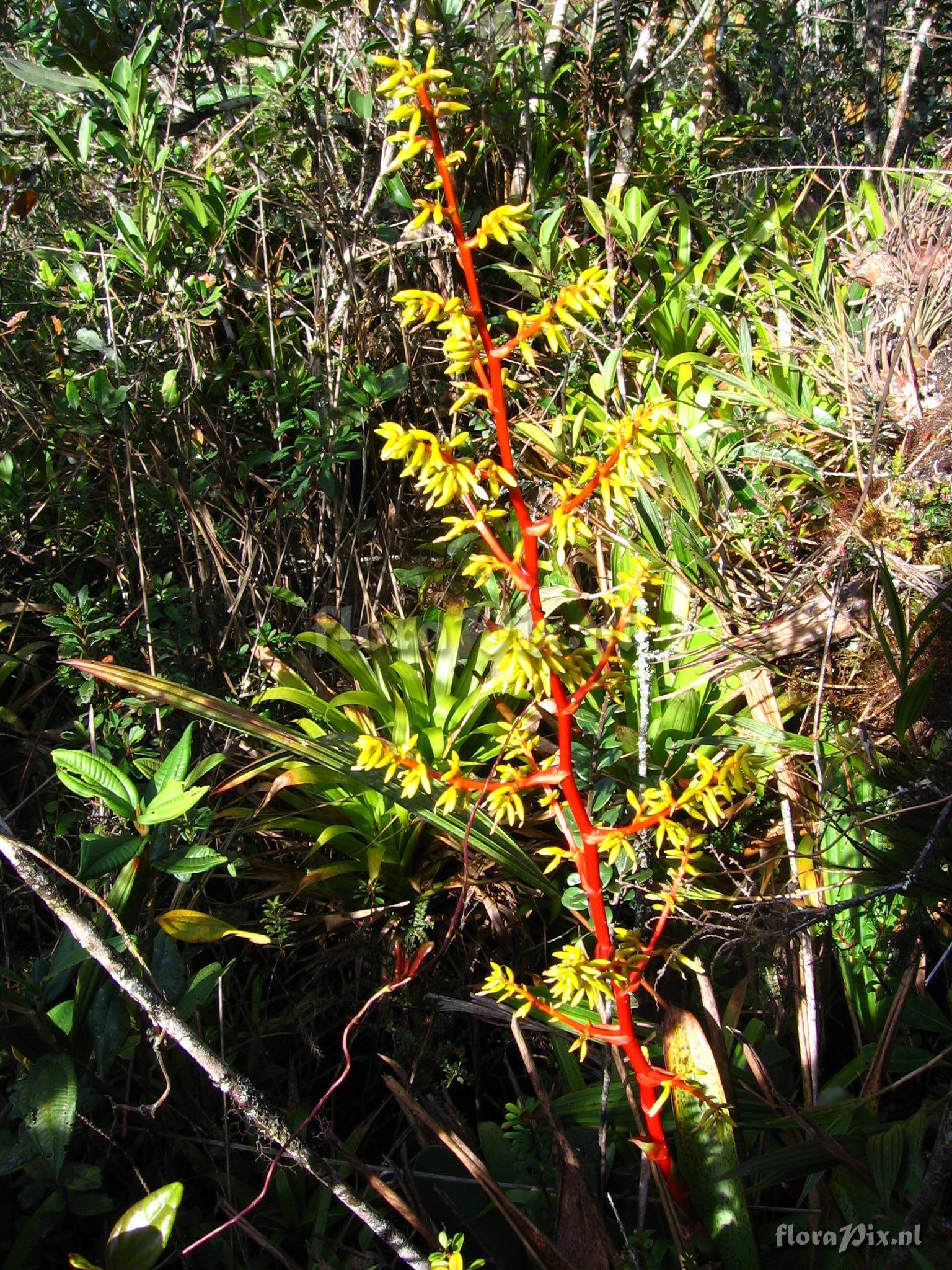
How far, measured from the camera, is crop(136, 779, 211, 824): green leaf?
135 cm

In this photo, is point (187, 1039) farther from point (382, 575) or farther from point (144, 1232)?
point (382, 575)

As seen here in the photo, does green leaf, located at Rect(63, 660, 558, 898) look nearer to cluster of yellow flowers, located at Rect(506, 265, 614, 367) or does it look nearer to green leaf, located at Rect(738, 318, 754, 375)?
cluster of yellow flowers, located at Rect(506, 265, 614, 367)

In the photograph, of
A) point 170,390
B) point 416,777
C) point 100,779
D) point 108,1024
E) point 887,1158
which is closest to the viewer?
point 416,777

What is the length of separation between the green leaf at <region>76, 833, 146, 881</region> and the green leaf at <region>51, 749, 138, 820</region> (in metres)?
0.04

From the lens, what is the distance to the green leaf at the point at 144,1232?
94 cm

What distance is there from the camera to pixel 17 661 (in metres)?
2.07

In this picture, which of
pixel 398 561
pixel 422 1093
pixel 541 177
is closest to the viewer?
pixel 422 1093

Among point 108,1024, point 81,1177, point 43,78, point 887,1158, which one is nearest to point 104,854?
point 108,1024

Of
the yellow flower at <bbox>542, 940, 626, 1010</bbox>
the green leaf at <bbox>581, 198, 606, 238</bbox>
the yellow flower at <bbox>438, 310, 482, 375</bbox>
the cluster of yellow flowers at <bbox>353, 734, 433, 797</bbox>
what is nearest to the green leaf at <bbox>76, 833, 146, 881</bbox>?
the cluster of yellow flowers at <bbox>353, 734, 433, 797</bbox>

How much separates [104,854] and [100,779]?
0.13m

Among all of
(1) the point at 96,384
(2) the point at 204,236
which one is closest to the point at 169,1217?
(1) the point at 96,384

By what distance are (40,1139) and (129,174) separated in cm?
225

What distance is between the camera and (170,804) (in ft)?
4.50

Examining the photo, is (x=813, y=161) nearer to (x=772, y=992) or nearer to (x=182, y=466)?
(x=182, y=466)
